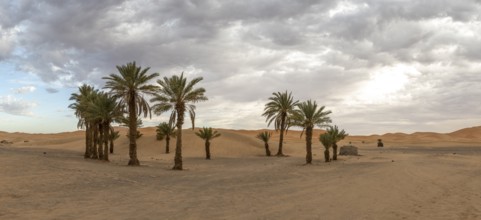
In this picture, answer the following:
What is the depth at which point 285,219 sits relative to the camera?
12211 millimetres

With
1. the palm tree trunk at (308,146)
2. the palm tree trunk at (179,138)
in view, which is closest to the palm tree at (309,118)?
the palm tree trunk at (308,146)

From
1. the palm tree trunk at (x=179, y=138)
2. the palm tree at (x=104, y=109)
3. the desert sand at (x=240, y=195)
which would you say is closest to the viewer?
the desert sand at (x=240, y=195)

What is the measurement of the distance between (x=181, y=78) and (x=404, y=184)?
19.9 m

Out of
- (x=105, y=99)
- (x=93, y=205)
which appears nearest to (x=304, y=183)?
(x=93, y=205)

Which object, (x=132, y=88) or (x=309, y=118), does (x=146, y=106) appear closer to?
(x=132, y=88)

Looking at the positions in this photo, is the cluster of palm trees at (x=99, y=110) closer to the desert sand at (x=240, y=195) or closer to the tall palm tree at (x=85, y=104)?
the tall palm tree at (x=85, y=104)

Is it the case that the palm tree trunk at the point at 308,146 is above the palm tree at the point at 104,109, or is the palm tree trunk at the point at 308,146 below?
below

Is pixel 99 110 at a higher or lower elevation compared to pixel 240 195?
higher

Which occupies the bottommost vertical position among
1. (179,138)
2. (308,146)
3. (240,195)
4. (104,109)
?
(240,195)

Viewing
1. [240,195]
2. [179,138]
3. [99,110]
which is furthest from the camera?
[99,110]

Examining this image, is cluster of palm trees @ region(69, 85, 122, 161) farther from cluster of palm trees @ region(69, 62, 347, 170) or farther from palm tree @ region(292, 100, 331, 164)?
palm tree @ region(292, 100, 331, 164)

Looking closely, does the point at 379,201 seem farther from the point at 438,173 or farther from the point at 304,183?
the point at 438,173

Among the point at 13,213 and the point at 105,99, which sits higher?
the point at 105,99

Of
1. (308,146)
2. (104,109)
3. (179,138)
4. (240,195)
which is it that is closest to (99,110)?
(104,109)
